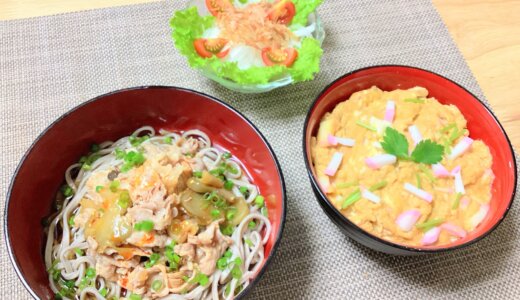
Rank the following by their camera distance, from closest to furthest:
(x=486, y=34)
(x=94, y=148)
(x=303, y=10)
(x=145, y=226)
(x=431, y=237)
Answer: (x=145, y=226), (x=431, y=237), (x=94, y=148), (x=303, y=10), (x=486, y=34)

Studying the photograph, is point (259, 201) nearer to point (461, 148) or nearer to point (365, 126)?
point (365, 126)

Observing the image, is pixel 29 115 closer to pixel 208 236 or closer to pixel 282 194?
pixel 208 236

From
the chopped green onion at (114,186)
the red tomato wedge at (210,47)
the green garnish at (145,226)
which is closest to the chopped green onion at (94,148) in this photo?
the chopped green onion at (114,186)

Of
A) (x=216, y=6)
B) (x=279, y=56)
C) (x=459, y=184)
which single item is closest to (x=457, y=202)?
(x=459, y=184)

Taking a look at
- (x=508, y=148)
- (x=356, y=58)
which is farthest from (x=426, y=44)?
(x=508, y=148)

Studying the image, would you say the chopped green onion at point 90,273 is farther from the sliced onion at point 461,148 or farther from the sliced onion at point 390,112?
the sliced onion at point 461,148

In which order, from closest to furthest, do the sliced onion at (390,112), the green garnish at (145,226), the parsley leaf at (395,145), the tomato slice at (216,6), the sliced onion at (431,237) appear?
1. the green garnish at (145,226)
2. the sliced onion at (431,237)
3. the parsley leaf at (395,145)
4. the sliced onion at (390,112)
5. the tomato slice at (216,6)
